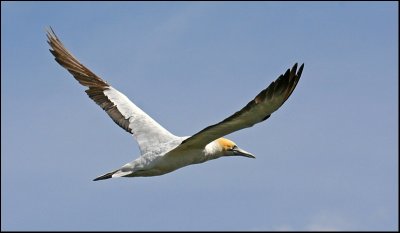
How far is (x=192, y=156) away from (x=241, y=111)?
2.50 metres

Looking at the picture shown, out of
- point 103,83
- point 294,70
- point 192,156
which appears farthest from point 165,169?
point 103,83

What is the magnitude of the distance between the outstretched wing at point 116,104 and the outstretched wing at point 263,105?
9.86 feet

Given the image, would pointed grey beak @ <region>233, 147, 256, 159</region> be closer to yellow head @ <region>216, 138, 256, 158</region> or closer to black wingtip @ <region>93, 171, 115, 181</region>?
yellow head @ <region>216, 138, 256, 158</region>

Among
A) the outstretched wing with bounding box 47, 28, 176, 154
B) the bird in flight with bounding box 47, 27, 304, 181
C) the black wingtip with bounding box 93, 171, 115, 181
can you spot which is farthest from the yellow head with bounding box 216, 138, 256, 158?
the black wingtip with bounding box 93, 171, 115, 181

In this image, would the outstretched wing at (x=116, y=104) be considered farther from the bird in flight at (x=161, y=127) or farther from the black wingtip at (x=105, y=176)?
the black wingtip at (x=105, y=176)

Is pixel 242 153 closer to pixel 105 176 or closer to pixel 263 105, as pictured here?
pixel 105 176

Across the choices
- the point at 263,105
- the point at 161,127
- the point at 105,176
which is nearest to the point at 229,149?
the point at 161,127

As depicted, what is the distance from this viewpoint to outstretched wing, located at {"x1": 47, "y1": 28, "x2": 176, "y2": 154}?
1741 centimetres

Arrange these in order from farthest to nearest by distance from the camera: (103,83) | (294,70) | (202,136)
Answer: (103,83), (202,136), (294,70)

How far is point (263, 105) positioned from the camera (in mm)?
13789

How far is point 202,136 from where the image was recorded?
15016 millimetres

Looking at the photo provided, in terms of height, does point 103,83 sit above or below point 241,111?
above

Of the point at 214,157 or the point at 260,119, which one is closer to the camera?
the point at 260,119

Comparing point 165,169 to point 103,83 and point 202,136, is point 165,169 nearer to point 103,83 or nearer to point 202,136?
point 202,136
